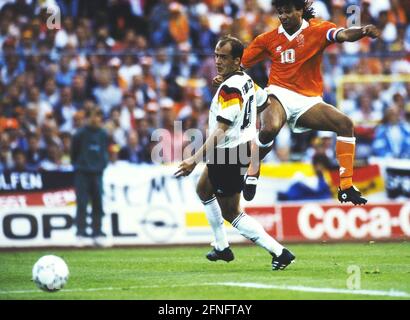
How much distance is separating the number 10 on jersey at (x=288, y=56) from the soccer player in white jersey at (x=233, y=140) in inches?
42.2

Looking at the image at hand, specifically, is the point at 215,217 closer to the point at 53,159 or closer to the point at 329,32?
the point at 329,32

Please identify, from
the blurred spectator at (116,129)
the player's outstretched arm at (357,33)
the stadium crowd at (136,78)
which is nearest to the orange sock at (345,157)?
the player's outstretched arm at (357,33)

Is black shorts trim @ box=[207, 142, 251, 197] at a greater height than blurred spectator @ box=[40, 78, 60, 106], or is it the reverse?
blurred spectator @ box=[40, 78, 60, 106]

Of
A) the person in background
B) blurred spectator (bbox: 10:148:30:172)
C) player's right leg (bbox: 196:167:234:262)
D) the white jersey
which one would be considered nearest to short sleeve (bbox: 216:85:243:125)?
the white jersey

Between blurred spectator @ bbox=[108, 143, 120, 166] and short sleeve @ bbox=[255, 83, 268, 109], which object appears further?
blurred spectator @ bbox=[108, 143, 120, 166]

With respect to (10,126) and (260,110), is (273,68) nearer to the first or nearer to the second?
(260,110)

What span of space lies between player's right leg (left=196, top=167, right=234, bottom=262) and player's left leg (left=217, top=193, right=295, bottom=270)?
0.47 meters

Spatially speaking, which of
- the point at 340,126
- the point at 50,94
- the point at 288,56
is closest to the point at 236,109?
the point at 288,56

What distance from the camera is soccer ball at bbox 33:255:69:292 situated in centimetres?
973

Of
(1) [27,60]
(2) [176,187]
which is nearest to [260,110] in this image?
(2) [176,187]

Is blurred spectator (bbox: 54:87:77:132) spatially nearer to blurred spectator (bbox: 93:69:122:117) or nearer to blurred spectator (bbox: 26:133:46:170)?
blurred spectator (bbox: 93:69:122:117)
